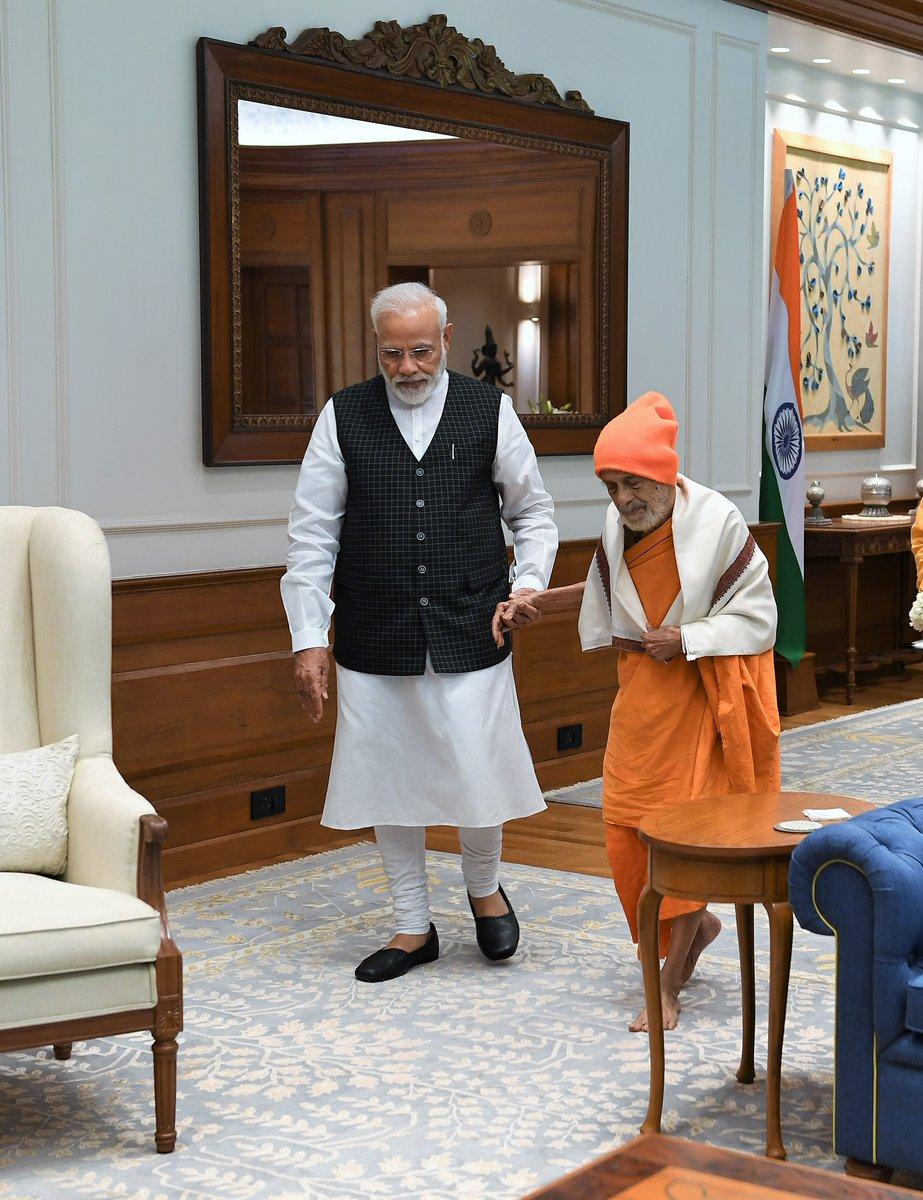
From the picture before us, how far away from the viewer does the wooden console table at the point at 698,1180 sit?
2.26 metres

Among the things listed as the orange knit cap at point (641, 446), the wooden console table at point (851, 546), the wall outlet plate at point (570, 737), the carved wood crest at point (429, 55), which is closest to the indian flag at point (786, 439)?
the wooden console table at point (851, 546)

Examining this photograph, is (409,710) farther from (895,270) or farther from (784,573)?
(895,270)

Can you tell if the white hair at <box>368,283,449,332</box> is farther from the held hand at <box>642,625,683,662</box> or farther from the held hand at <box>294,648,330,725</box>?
the held hand at <box>642,625,683,662</box>

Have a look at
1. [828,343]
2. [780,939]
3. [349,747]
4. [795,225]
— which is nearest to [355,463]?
[349,747]

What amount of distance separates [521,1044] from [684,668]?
91 cm

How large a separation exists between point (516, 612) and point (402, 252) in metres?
2.18

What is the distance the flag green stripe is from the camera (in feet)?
26.4

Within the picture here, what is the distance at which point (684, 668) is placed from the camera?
12.4 feet

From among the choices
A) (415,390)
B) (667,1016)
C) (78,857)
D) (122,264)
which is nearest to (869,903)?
(667,1016)

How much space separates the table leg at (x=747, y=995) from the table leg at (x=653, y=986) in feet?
1.12

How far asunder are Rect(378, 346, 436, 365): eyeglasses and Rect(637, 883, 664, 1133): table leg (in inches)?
60.8

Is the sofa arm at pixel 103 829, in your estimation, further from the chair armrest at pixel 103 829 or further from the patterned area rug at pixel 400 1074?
the patterned area rug at pixel 400 1074

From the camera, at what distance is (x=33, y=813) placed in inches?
137

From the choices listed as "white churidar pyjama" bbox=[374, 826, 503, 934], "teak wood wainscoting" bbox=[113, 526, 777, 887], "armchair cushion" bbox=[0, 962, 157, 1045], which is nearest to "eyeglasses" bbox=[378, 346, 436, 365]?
"white churidar pyjama" bbox=[374, 826, 503, 934]
